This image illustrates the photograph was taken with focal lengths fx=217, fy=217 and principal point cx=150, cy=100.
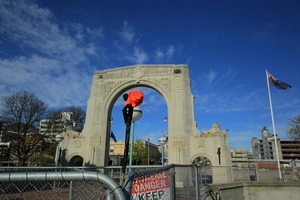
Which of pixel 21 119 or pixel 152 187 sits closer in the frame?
pixel 152 187

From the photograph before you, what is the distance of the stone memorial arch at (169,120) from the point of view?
21656 mm

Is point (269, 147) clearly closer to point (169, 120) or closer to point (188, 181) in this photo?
point (169, 120)

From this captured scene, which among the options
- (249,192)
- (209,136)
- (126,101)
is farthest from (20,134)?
(126,101)

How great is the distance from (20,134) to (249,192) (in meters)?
23.1

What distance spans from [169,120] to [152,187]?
20317 mm

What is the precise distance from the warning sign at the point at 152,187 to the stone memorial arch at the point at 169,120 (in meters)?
18.6

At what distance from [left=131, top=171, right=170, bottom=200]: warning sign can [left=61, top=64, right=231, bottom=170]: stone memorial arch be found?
61.1 ft

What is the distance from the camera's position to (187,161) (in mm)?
21672

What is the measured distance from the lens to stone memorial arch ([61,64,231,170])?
71.1ft

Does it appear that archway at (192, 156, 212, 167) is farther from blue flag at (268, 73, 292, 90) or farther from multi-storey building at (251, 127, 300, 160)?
multi-storey building at (251, 127, 300, 160)

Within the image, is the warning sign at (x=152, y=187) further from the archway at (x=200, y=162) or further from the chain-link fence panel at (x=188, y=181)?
the archway at (x=200, y=162)

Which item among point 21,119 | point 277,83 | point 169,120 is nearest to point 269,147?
point 277,83

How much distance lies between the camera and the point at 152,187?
3.20 meters

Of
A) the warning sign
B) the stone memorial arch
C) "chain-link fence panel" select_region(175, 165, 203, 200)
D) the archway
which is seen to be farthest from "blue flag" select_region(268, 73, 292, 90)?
the warning sign
